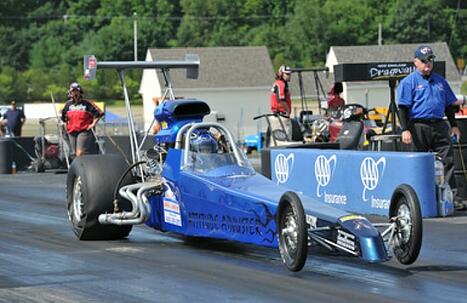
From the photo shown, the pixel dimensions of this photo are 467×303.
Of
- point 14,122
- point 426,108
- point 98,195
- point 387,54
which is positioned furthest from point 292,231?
point 387,54

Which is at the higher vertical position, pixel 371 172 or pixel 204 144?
pixel 204 144

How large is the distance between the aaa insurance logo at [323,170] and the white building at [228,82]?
181ft

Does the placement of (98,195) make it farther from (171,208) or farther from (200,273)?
(200,273)

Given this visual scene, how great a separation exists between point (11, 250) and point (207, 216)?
6.93ft

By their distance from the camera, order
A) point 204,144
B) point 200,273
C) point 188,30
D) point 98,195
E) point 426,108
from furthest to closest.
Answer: point 188,30 → point 426,108 → point 98,195 → point 204,144 → point 200,273

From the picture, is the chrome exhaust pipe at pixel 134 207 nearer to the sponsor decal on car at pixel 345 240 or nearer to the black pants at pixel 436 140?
the sponsor decal on car at pixel 345 240

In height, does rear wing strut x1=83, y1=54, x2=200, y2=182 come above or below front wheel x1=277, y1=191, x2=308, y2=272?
above

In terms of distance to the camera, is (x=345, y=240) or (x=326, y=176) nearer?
(x=345, y=240)

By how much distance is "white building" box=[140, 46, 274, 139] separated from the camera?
2889 inches

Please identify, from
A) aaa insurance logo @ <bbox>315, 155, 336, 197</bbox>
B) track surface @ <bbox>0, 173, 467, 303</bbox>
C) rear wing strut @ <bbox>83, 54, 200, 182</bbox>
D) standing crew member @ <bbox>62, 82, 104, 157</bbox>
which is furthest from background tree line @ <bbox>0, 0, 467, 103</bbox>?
track surface @ <bbox>0, 173, 467, 303</bbox>

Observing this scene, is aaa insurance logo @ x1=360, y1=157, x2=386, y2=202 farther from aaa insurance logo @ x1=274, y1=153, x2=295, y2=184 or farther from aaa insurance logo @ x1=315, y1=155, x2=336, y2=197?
aaa insurance logo @ x1=274, y1=153, x2=295, y2=184

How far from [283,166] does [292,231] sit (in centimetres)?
773

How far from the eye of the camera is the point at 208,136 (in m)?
11.5

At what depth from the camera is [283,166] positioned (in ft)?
55.9
